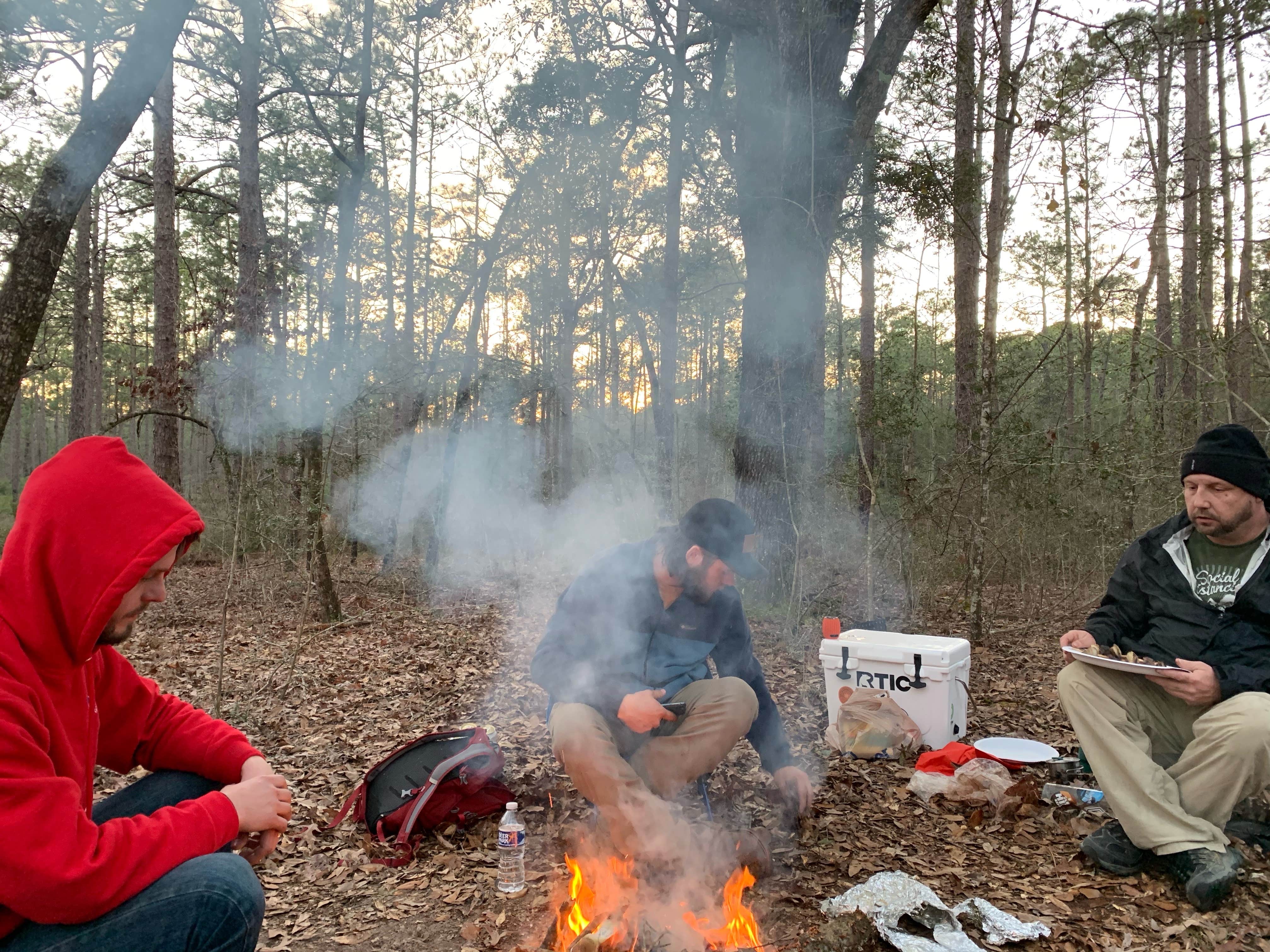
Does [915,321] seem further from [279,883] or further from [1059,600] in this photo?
[279,883]

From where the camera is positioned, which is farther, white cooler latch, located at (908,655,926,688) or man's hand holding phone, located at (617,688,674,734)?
white cooler latch, located at (908,655,926,688)

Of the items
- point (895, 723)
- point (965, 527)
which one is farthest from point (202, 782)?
point (965, 527)

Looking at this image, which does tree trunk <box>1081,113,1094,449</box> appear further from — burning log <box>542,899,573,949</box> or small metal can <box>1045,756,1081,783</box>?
burning log <box>542,899,573,949</box>

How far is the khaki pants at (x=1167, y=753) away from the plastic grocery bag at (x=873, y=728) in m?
1.00

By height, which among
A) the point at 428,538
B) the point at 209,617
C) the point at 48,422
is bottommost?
the point at 209,617

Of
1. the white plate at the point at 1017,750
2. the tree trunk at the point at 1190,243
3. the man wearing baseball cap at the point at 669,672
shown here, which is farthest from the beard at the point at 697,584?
the tree trunk at the point at 1190,243

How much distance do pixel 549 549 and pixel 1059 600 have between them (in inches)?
237

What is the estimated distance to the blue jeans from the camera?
1364 millimetres

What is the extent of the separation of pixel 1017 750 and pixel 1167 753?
0.79 meters

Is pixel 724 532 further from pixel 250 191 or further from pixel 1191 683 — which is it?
pixel 250 191

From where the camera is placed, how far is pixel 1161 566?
302 cm

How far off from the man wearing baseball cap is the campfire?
0.48 ft

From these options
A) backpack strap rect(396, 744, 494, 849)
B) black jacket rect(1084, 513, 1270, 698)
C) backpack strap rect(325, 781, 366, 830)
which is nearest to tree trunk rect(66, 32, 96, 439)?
backpack strap rect(325, 781, 366, 830)

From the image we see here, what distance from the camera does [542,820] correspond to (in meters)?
3.20
